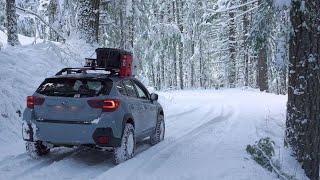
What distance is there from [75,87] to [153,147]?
2.95 metres

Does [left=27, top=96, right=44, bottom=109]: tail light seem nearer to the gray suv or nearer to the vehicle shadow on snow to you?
the gray suv

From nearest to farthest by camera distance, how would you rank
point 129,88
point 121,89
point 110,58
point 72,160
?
point 72,160
point 121,89
point 129,88
point 110,58

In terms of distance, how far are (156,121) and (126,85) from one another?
6.58 ft

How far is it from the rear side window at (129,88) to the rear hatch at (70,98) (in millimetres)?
898

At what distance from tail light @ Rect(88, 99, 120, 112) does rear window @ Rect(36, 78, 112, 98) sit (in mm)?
180

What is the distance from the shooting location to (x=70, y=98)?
9648 millimetres

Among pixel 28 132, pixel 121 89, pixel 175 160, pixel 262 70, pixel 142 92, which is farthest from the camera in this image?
pixel 262 70

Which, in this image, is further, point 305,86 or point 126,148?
point 126,148

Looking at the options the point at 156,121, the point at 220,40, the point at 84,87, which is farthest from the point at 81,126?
the point at 220,40

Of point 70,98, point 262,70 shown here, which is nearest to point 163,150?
point 70,98

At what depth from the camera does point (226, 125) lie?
16.1 metres

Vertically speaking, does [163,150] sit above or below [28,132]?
below

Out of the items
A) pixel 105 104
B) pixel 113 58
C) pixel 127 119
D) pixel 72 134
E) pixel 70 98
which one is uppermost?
pixel 113 58

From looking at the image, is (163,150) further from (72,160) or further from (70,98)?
(70,98)
